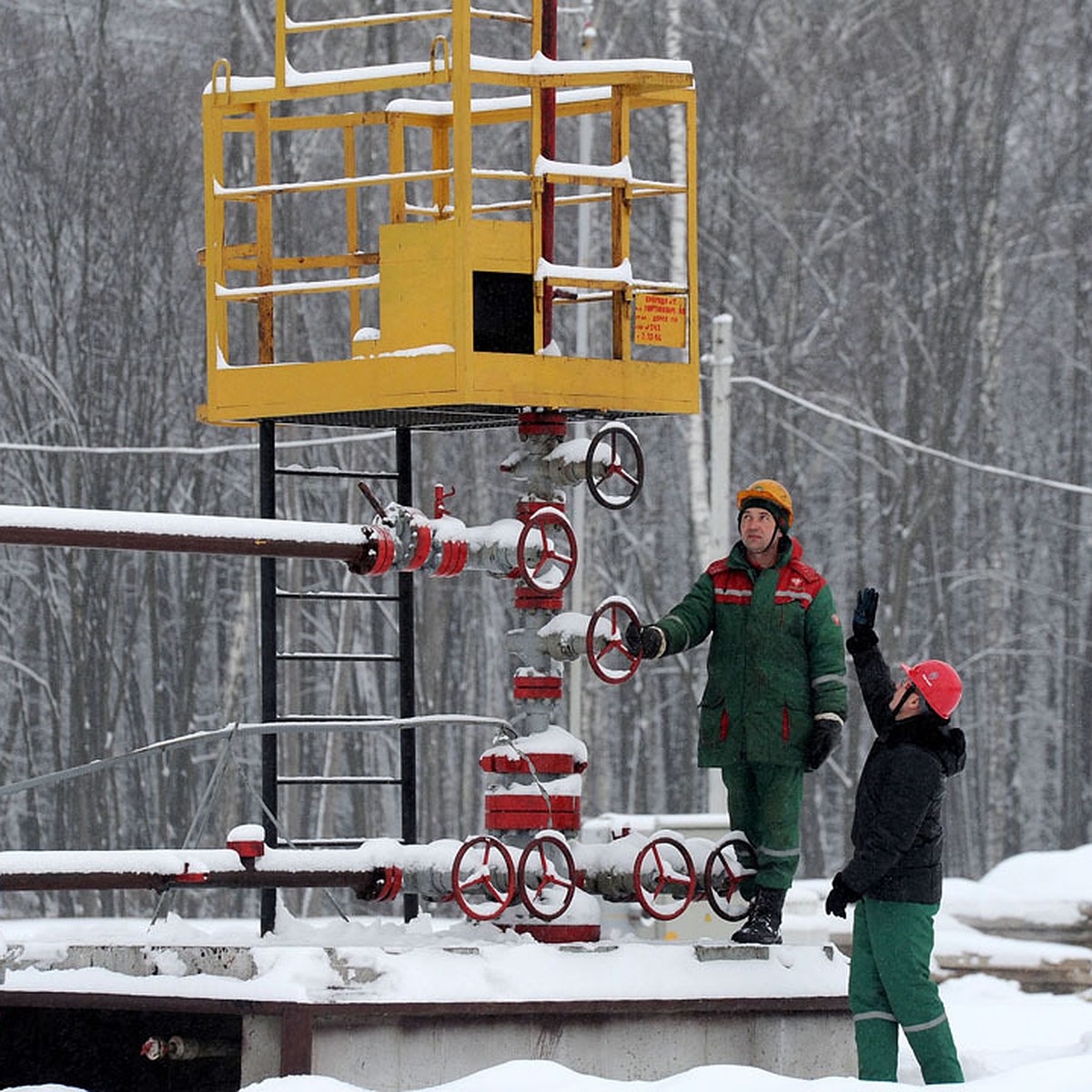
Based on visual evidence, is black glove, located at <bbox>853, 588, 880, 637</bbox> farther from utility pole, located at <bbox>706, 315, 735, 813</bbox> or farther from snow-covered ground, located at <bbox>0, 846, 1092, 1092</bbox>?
utility pole, located at <bbox>706, 315, 735, 813</bbox>

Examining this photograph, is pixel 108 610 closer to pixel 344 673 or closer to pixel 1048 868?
pixel 344 673

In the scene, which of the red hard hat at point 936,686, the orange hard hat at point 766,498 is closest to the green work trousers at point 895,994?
the red hard hat at point 936,686

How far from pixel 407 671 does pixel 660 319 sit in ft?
6.85

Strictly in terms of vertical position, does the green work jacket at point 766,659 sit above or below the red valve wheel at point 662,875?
above

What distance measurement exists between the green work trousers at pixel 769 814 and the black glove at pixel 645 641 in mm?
552

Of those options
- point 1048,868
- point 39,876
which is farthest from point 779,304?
point 39,876

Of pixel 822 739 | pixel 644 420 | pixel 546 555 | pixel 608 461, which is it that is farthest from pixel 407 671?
pixel 644 420

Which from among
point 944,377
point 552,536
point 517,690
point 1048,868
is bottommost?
point 1048,868

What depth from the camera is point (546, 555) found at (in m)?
10.2

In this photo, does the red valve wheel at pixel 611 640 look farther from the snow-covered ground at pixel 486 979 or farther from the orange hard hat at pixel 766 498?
the snow-covered ground at pixel 486 979

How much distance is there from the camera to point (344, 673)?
1175 inches

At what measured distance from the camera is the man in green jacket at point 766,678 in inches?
384

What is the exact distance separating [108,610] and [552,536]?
21.5 meters

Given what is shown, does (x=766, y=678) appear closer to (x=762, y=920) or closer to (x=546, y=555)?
(x=762, y=920)
